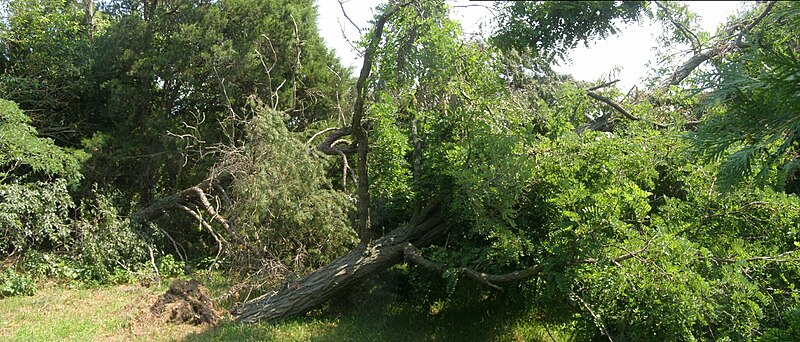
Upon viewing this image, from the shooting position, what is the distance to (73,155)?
10531mm

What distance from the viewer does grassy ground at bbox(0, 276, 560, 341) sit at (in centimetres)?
697

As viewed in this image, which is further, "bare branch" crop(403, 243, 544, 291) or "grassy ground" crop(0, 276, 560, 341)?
"grassy ground" crop(0, 276, 560, 341)

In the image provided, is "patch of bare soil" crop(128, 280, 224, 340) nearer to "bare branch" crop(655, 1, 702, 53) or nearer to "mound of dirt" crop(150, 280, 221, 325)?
"mound of dirt" crop(150, 280, 221, 325)

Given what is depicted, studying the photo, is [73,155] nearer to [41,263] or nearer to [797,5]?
[41,263]

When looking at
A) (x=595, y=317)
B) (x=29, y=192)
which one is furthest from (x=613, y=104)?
(x=29, y=192)

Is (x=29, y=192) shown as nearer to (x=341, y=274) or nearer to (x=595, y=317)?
(x=341, y=274)

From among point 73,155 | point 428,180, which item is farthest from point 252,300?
point 73,155

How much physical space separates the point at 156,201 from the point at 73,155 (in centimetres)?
153

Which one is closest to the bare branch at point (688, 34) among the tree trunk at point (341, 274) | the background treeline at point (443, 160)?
the background treeline at point (443, 160)

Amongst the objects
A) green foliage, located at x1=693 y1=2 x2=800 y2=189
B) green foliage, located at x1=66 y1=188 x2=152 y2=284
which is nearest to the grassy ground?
green foliage, located at x1=66 y1=188 x2=152 y2=284

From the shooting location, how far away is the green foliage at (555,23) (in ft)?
14.9

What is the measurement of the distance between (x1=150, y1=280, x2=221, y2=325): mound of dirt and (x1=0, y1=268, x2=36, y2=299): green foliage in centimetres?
257

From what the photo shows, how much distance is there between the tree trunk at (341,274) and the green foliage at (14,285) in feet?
11.1

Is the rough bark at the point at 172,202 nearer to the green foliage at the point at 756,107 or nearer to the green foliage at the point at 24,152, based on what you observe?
the green foliage at the point at 24,152
